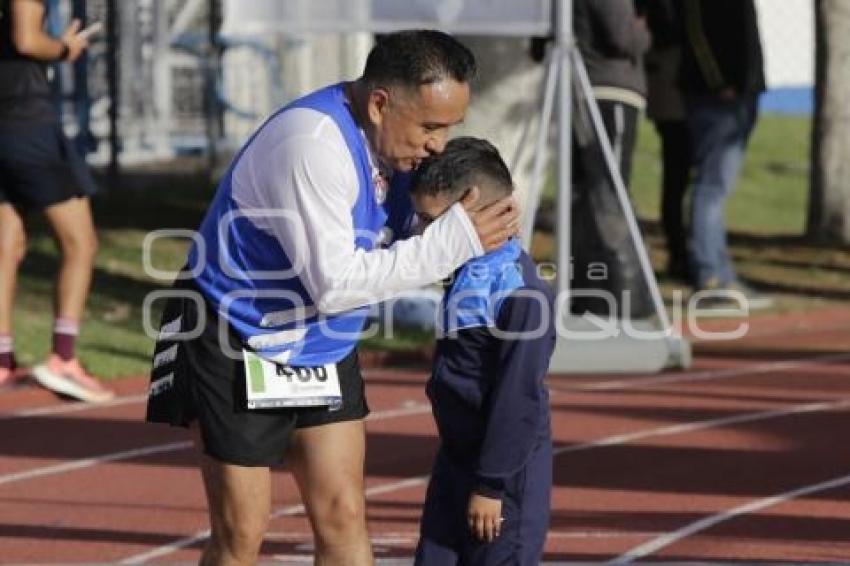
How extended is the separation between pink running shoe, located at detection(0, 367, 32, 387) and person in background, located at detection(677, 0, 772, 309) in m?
5.03

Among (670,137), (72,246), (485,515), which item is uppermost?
(485,515)

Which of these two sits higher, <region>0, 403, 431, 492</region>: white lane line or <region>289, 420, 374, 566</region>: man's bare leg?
<region>289, 420, 374, 566</region>: man's bare leg

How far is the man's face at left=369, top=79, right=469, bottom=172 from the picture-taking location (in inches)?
217

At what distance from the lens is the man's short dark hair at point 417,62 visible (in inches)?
217

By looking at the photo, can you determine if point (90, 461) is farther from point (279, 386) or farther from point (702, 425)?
point (279, 386)

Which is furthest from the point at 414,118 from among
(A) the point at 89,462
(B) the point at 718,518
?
(A) the point at 89,462

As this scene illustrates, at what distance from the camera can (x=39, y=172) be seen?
34.7ft

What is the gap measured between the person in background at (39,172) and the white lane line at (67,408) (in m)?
0.13

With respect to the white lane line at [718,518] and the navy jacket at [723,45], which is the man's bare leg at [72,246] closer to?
the white lane line at [718,518]

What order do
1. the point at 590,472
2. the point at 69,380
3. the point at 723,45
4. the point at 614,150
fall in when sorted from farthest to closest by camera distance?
the point at 723,45
the point at 614,150
the point at 69,380
the point at 590,472

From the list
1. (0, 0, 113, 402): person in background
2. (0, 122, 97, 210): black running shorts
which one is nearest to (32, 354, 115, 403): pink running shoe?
(0, 0, 113, 402): person in background

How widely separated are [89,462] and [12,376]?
1519 millimetres

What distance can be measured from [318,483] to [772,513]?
119 inches

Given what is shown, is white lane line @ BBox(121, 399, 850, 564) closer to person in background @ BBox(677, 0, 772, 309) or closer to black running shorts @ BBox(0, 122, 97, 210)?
black running shorts @ BBox(0, 122, 97, 210)
